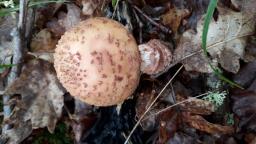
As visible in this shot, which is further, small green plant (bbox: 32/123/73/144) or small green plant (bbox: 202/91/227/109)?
small green plant (bbox: 32/123/73/144)

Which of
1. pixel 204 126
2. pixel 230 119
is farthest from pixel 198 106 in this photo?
pixel 230 119

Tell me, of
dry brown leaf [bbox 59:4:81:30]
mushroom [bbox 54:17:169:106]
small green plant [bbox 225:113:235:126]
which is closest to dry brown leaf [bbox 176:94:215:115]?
small green plant [bbox 225:113:235:126]

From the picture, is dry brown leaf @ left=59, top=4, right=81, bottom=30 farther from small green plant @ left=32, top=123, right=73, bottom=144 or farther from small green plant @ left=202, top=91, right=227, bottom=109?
small green plant @ left=202, top=91, right=227, bottom=109

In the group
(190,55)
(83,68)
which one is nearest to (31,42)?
(83,68)

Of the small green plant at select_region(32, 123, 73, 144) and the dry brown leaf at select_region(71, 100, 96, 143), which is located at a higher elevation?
the dry brown leaf at select_region(71, 100, 96, 143)

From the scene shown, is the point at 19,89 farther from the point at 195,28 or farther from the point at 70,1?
the point at 195,28

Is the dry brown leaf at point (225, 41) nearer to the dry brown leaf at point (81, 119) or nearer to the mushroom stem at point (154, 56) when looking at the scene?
the mushroom stem at point (154, 56)

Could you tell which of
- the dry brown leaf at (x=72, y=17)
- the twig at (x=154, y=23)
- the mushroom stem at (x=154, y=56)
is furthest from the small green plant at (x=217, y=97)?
the dry brown leaf at (x=72, y=17)
